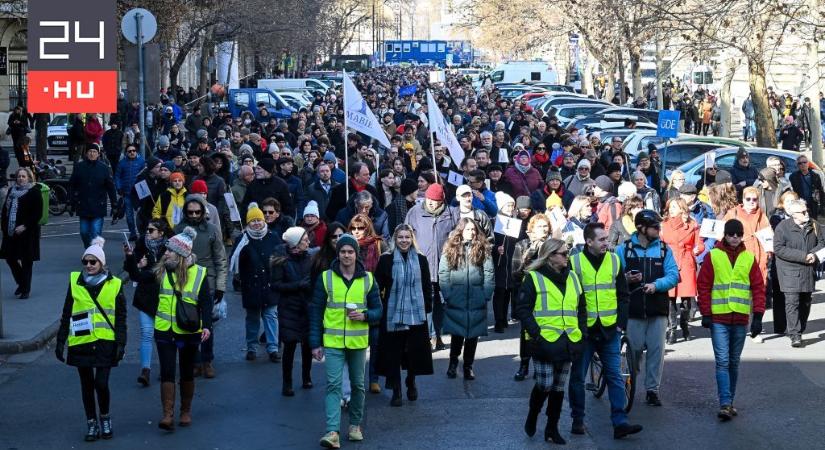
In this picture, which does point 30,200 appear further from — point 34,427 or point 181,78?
point 181,78

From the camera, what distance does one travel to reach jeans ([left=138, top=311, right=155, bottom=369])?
11.5 meters

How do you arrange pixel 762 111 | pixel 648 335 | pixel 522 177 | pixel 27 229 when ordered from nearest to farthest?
pixel 648 335 → pixel 27 229 → pixel 522 177 → pixel 762 111

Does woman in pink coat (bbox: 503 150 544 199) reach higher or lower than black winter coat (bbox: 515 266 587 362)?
higher

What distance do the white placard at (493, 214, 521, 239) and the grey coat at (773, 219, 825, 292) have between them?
103 inches

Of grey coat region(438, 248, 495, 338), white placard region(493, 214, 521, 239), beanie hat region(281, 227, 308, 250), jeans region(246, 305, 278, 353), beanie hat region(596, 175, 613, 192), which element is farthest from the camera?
beanie hat region(596, 175, 613, 192)

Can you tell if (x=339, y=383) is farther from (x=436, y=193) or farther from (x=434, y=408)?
(x=436, y=193)

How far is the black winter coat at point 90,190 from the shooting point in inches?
709


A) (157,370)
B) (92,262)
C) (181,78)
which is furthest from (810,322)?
(181,78)

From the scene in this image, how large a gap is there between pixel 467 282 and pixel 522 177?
6605 millimetres

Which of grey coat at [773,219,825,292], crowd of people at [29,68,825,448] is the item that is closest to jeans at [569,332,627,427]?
crowd of people at [29,68,825,448]

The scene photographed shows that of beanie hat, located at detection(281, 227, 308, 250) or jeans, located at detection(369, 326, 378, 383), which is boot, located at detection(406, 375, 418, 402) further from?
beanie hat, located at detection(281, 227, 308, 250)

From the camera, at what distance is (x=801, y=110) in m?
39.9

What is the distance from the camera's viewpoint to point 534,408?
952 cm

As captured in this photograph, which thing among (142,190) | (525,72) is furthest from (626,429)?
(525,72)
